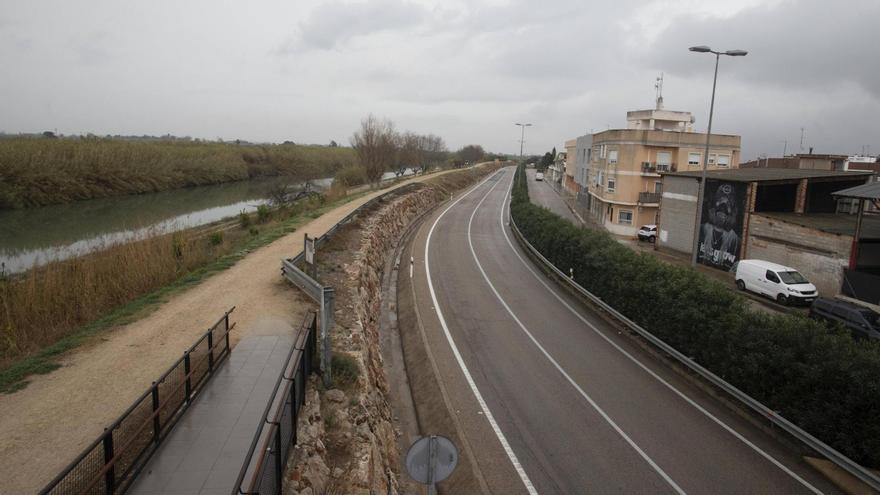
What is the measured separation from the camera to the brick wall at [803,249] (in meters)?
22.1

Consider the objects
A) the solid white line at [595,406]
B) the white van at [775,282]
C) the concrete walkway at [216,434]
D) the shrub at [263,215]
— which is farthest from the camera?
the shrub at [263,215]

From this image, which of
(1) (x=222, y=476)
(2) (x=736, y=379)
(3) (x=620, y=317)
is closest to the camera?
(1) (x=222, y=476)

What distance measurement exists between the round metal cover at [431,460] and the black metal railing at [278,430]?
1592mm

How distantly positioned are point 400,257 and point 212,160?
2180 inches

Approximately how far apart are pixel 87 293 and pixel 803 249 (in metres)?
27.3

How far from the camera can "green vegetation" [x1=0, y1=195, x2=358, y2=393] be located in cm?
1121

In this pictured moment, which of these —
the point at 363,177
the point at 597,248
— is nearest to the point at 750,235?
the point at 597,248

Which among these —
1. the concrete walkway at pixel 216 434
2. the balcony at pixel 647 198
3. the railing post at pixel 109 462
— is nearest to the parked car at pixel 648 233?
the balcony at pixel 647 198

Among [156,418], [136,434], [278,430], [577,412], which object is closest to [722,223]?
[577,412]

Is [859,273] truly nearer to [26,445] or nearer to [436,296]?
[436,296]

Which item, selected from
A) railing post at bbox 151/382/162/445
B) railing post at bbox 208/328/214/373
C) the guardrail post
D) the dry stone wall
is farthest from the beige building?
railing post at bbox 151/382/162/445

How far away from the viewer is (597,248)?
68.6ft

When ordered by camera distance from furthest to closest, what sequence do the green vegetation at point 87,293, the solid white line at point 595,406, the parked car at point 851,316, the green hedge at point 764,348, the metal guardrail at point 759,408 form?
the parked car at point 851,316 → the green vegetation at point 87,293 → the solid white line at point 595,406 → the green hedge at point 764,348 → the metal guardrail at point 759,408

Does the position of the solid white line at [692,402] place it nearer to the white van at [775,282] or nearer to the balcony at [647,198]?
the white van at [775,282]
